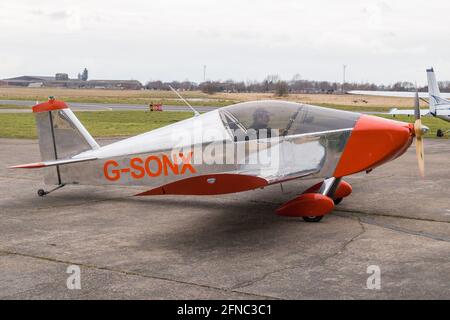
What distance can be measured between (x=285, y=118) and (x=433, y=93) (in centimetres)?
1892

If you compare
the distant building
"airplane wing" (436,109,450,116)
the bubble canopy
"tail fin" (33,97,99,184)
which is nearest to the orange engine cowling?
the bubble canopy

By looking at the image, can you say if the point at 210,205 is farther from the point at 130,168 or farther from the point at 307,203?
the point at 307,203

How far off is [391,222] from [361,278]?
3.00 m

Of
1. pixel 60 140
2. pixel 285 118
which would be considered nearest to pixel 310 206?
pixel 285 118

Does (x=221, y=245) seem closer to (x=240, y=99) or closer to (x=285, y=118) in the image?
(x=285, y=118)

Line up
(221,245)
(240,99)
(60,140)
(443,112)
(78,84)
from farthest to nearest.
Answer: (78,84) → (240,99) → (443,112) → (60,140) → (221,245)

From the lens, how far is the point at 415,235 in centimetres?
777

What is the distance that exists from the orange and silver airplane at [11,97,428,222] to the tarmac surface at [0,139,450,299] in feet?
1.96

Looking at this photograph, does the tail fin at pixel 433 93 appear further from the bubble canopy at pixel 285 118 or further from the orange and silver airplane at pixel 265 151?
the bubble canopy at pixel 285 118

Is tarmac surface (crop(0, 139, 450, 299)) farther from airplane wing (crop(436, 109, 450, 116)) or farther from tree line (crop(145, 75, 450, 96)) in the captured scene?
tree line (crop(145, 75, 450, 96))

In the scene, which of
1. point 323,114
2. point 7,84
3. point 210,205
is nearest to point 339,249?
point 323,114

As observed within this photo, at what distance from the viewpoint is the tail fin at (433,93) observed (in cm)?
2502

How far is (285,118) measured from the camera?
29.5ft

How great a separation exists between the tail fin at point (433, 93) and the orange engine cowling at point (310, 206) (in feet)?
61.1
